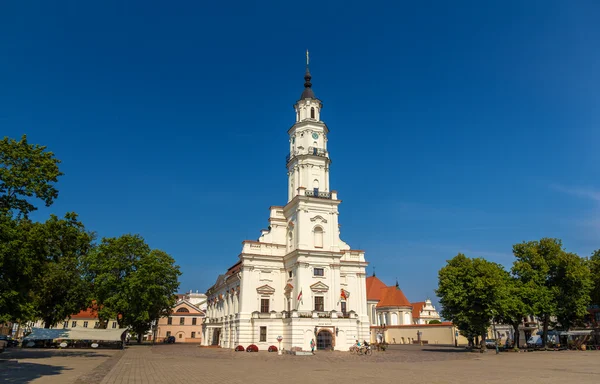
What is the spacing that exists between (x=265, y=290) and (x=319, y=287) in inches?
273

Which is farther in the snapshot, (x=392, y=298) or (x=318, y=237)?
(x=392, y=298)

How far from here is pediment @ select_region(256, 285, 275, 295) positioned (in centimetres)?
4997

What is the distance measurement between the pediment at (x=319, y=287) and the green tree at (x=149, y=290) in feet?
69.7

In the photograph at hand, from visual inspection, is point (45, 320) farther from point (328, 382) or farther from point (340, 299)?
point (328, 382)

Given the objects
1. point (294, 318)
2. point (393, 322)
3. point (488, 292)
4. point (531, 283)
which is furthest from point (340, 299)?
point (393, 322)

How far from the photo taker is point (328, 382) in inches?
715

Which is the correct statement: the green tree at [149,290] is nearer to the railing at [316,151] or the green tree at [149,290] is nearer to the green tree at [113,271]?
the green tree at [113,271]

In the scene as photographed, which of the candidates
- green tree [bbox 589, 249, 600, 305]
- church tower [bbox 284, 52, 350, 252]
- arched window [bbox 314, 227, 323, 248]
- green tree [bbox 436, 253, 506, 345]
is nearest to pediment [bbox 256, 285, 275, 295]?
church tower [bbox 284, 52, 350, 252]

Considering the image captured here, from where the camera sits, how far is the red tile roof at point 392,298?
87525 millimetres

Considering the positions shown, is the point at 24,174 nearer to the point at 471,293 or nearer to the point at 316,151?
the point at 316,151

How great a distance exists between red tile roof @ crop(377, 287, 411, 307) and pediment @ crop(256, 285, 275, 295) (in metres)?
44.7

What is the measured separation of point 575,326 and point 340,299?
34.4 meters

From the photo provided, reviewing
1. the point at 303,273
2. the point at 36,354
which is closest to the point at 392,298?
the point at 303,273

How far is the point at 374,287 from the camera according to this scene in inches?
3669
